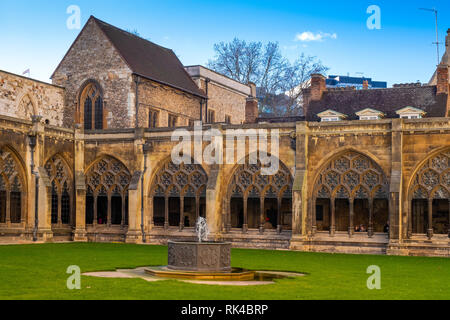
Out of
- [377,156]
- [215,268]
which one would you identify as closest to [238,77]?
[377,156]

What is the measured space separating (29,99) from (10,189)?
8.01 m

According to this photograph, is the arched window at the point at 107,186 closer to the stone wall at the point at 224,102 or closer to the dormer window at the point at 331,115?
the dormer window at the point at 331,115

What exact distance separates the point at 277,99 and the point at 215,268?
4597 centimetres

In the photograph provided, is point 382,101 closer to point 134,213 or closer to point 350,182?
point 350,182

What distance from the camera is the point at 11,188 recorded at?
31.2 m

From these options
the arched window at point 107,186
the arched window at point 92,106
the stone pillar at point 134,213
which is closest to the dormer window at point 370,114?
the stone pillar at point 134,213

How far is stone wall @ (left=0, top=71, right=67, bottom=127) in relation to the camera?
3556 centimetres

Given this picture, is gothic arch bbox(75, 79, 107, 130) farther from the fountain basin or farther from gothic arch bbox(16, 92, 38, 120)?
the fountain basin

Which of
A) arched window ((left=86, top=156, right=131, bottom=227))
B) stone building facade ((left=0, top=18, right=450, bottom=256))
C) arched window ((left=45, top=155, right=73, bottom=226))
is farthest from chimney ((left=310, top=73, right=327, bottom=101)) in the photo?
arched window ((left=45, top=155, right=73, bottom=226))

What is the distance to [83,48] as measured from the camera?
40188mm

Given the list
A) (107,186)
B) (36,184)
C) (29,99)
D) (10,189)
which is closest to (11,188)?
(10,189)

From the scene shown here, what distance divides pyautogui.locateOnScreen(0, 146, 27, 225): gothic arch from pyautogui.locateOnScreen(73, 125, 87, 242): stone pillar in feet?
12.0

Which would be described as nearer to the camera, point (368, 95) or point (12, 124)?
point (12, 124)
